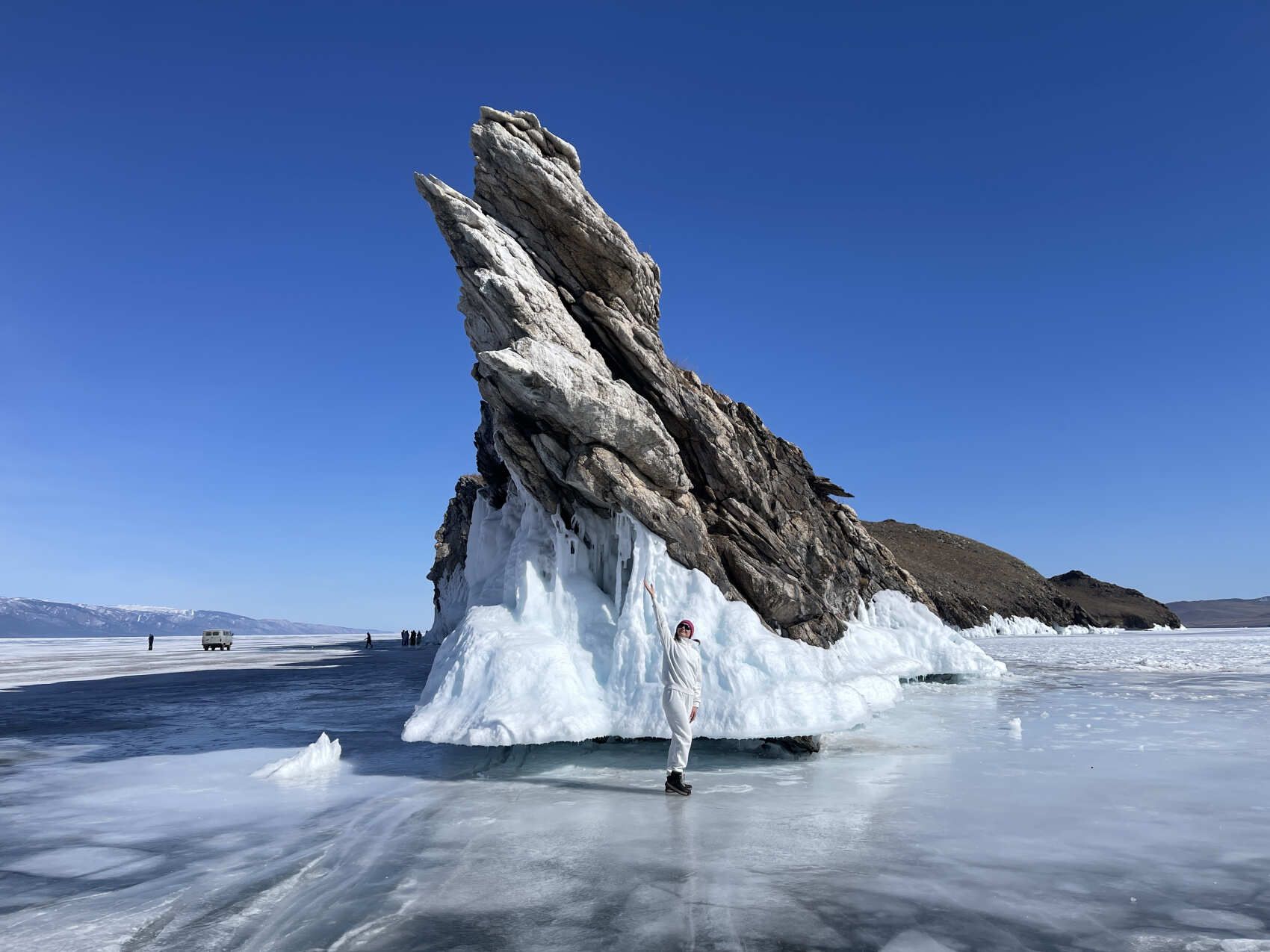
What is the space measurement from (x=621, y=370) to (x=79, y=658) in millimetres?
54007

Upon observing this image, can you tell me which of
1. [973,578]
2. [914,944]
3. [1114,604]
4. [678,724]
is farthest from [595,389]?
[1114,604]

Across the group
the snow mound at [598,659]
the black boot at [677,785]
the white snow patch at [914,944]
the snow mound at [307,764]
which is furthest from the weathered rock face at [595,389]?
the white snow patch at [914,944]

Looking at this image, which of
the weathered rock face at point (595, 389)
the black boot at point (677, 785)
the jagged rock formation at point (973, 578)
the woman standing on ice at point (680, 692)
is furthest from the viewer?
the jagged rock formation at point (973, 578)

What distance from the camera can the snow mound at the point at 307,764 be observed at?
11.3m

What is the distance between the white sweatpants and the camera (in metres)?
9.98

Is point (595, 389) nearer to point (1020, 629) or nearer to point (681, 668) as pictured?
point (681, 668)

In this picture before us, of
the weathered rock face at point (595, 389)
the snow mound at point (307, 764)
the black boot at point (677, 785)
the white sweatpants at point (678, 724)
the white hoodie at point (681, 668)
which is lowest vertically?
the snow mound at point (307, 764)

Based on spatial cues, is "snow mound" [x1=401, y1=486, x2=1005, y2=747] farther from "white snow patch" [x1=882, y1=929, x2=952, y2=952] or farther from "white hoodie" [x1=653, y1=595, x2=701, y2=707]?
"white snow patch" [x1=882, y1=929, x2=952, y2=952]

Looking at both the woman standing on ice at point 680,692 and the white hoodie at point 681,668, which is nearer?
the woman standing on ice at point 680,692

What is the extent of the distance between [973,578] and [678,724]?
104 m

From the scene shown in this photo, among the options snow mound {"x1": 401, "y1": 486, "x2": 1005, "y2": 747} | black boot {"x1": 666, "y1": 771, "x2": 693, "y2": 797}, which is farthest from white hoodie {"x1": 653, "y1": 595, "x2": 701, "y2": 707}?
snow mound {"x1": 401, "y1": 486, "x2": 1005, "y2": 747}

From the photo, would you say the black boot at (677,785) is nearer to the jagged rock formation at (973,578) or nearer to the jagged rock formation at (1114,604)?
the jagged rock formation at (973,578)

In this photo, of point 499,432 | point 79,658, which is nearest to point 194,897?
point 499,432

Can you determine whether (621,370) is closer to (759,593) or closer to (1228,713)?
(759,593)
